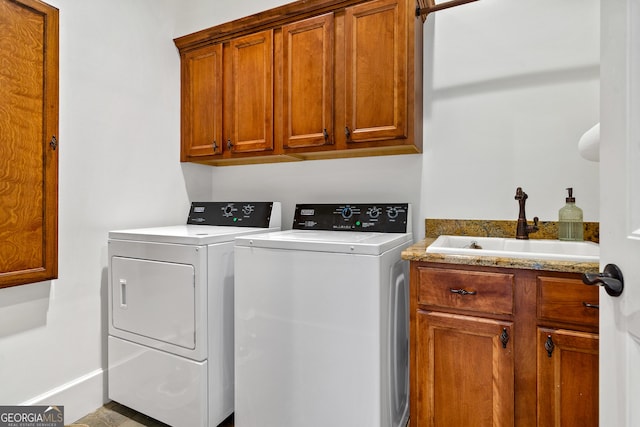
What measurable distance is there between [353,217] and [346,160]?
40 centimetres

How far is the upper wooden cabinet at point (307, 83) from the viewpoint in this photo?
178cm

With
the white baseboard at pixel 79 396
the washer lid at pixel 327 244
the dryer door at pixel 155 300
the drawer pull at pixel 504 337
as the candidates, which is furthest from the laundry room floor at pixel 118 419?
the drawer pull at pixel 504 337

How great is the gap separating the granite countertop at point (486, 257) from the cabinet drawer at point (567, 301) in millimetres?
55

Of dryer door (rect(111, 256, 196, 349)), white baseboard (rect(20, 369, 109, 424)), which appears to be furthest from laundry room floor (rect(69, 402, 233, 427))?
dryer door (rect(111, 256, 196, 349))

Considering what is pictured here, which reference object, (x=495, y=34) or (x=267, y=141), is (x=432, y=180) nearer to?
(x=495, y=34)

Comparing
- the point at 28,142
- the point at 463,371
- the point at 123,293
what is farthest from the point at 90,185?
the point at 463,371

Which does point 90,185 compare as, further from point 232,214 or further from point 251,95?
point 251,95

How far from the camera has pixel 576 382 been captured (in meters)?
1.21

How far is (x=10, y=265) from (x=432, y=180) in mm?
2148

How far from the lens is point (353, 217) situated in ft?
6.81

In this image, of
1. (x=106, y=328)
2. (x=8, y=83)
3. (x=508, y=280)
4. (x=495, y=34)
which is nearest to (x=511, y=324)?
(x=508, y=280)

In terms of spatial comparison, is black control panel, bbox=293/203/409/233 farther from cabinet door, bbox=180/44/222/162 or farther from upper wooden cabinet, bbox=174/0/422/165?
cabinet door, bbox=180/44/222/162

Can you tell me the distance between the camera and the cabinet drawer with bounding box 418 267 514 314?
1.30 m

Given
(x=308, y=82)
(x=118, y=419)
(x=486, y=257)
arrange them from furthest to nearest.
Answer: (x=308, y=82) → (x=118, y=419) → (x=486, y=257)
